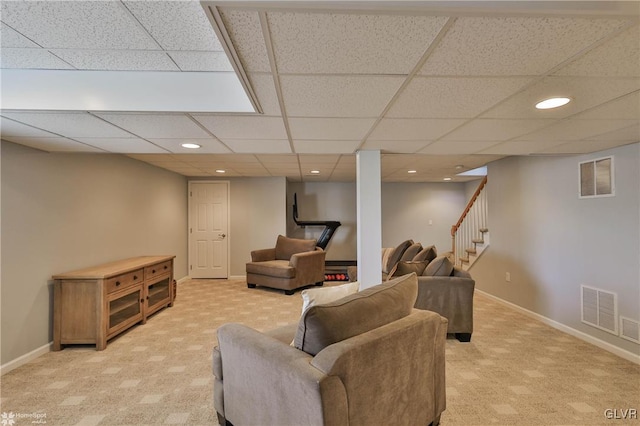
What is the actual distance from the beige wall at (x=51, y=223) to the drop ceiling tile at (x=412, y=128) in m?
3.18

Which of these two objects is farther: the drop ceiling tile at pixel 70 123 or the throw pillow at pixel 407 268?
the throw pillow at pixel 407 268

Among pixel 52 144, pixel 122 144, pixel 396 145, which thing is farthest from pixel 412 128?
pixel 52 144

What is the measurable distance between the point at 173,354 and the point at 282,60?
282 centimetres

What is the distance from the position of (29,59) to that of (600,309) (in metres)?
4.99

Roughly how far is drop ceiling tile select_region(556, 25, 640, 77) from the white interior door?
231 inches

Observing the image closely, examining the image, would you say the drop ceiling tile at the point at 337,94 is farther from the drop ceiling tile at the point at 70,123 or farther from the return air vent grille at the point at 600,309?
the return air vent grille at the point at 600,309

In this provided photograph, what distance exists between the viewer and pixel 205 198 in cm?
625

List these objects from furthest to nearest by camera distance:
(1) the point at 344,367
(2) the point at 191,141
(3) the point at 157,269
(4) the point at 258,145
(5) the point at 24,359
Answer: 1. (3) the point at 157,269
2. (4) the point at 258,145
3. (2) the point at 191,141
4. (5) the point at 24,359
5. (1) the point at 344,367

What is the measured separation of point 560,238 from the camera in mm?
3445

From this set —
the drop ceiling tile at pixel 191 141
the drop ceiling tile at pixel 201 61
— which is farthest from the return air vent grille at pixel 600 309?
the drop ceiling tile at pixel 191 141

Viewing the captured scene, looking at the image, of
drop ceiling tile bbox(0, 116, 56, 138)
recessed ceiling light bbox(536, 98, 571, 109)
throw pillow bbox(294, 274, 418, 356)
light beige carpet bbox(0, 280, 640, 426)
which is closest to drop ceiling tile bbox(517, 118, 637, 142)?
recessed ceiling light bbox(536, 98, 571, 109)

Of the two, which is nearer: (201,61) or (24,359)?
(201,61)

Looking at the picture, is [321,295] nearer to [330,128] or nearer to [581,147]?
[330,128]

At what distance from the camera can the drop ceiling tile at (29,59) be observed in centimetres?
142
